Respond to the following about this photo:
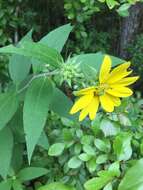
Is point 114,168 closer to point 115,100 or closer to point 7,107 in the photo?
point 115,100

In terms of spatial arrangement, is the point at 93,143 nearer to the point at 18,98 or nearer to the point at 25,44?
the point at 18,98

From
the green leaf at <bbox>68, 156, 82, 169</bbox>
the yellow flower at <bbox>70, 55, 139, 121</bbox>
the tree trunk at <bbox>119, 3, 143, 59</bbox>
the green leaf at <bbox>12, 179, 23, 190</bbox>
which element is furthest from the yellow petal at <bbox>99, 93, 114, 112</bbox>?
the tree trunk at <bbox>119, 3, 143, 59</bbox>

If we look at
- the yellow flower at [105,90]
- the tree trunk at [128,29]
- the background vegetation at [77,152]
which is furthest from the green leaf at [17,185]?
the tree trunk at [128,29]

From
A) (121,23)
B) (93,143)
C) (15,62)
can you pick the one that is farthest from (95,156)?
(121,23)

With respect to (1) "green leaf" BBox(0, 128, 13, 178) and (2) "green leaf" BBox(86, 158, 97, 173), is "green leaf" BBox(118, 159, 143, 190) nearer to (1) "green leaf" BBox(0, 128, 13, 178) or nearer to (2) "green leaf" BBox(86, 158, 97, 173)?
(2) "green leaf" BBox(86, 158, 97, 173)

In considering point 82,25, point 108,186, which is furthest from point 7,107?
point 82,25

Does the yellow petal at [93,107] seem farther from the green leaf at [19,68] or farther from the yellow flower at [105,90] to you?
the green leaf at [19,68]
